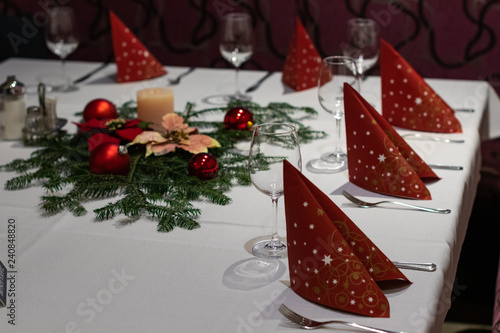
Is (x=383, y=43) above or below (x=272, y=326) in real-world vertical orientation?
above

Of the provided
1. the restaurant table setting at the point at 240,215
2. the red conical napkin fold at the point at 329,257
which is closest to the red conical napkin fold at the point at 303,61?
the restaurant table setting at the point at 240,215

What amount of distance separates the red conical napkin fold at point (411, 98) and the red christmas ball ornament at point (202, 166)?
55 centimetres

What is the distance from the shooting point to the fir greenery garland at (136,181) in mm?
1154

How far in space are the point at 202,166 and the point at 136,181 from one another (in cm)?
13

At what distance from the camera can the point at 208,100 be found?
191 cm

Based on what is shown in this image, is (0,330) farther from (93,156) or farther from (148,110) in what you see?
(148,110)

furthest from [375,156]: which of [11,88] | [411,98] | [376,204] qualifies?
[11,88]

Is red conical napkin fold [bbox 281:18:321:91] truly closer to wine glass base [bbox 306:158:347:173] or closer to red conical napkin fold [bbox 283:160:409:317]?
wine glass base [bbox 306:158:347:173]

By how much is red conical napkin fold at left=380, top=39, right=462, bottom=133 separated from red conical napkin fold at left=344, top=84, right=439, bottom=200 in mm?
337

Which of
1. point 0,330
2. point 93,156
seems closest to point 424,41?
point 93,156

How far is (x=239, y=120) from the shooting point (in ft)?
5.13

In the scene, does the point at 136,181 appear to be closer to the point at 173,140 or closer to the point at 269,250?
the point at 173,140

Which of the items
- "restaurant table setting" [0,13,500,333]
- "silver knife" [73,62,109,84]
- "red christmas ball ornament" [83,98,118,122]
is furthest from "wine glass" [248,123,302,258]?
"silver knife" [73,62,109,84]

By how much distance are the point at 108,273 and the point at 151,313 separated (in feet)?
0.46
